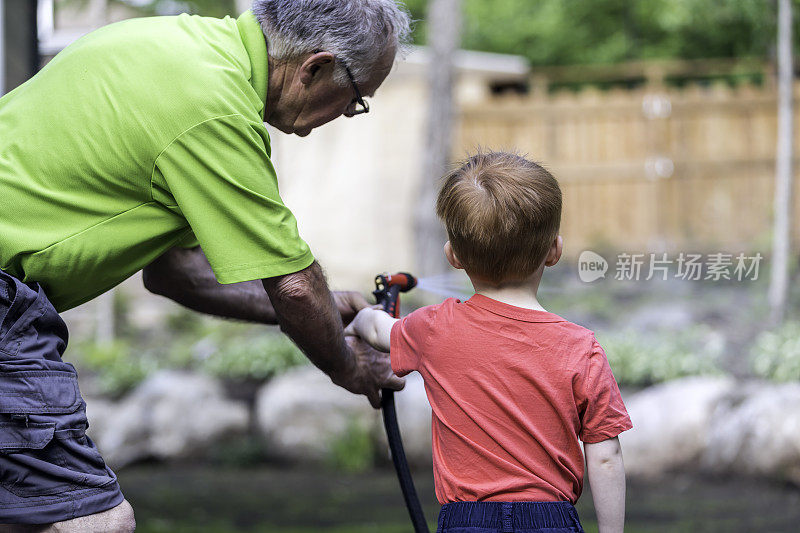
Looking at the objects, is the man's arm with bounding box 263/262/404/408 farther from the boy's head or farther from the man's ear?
the man's ear

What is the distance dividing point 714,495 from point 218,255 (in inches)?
184

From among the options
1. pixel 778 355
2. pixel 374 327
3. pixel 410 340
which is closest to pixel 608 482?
pixel 410 340

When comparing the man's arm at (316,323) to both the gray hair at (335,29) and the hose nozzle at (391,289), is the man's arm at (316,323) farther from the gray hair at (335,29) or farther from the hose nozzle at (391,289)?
the gray hair at (335,29)

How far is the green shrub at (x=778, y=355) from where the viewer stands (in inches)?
257

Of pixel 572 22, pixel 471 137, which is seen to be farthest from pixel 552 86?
pixel 471 137

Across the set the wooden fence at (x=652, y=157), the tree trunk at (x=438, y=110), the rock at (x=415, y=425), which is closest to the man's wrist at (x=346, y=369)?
the rock at (x=415, y=425)

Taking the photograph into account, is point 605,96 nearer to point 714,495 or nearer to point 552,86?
point 552,86

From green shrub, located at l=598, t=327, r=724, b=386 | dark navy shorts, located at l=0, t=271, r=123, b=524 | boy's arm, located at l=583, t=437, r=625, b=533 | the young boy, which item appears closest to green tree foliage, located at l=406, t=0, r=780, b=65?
green shrub, located at l=598, t=327, r=724, b=386

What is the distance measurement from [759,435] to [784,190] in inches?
126

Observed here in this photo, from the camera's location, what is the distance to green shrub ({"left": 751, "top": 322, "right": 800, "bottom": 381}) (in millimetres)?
6516

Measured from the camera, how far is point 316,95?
226 cm

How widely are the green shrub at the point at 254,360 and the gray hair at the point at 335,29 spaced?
545cm

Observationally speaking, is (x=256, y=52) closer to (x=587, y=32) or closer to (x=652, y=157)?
(x=652, y=157)

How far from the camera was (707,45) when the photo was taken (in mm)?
15898
